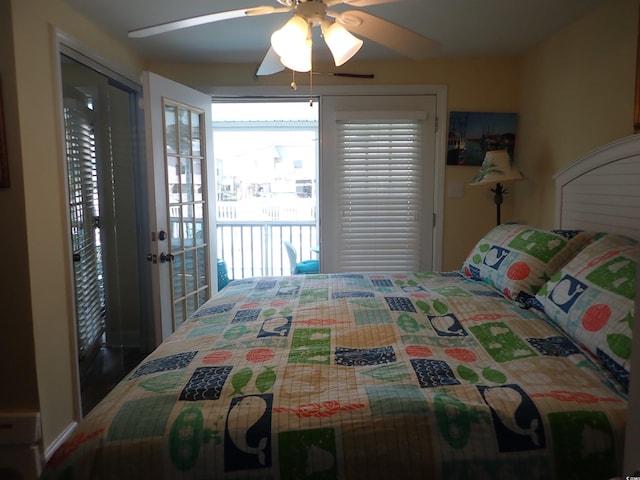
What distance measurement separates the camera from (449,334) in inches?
61.9

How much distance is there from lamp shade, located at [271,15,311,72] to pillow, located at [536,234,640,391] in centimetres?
128

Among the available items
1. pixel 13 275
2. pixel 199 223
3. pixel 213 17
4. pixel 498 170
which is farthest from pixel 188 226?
pixel 498 170

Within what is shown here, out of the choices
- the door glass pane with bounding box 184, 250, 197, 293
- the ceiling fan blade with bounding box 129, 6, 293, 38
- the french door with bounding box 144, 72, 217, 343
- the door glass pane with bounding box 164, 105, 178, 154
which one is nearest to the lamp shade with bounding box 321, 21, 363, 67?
the ceiling fan blade with bounding box 129, 6, 293, 38

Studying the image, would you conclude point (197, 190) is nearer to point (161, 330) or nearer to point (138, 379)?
point (161, 330)

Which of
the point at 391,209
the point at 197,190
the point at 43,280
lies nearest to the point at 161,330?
the point at 43,280

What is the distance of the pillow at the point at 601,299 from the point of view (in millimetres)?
1222

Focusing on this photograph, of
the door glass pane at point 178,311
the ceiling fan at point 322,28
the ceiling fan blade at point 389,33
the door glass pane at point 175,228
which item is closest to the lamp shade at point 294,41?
the ceiling fan at point 322,28

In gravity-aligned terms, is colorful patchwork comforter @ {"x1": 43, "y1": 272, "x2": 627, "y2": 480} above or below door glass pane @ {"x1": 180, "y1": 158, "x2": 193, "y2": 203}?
below

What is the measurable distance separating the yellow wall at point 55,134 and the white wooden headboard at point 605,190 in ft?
0.59

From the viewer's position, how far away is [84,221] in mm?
2955

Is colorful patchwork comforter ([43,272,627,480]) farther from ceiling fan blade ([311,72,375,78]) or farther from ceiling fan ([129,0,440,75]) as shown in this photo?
ceiling fan blade ([311,72,375,78])

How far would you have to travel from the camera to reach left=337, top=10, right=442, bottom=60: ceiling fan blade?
5.39ft

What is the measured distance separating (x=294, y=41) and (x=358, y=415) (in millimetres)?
1264

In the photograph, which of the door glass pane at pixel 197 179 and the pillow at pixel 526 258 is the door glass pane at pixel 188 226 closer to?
the door glass pane at pixel 197 179
